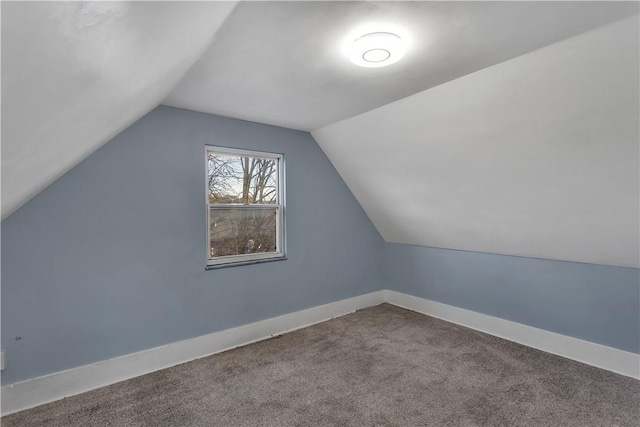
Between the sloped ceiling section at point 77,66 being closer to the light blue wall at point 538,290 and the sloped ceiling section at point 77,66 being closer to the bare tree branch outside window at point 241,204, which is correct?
the bare tree branch outside window at point 241,204

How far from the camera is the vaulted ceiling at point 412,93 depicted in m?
1.03

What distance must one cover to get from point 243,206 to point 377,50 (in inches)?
79.5

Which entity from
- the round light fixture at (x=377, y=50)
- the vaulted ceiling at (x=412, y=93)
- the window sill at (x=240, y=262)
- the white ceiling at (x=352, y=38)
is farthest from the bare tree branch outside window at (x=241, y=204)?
the round light fixture at (x=377, y=50)

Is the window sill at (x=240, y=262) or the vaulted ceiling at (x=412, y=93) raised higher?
the vaulted ceiling at (x=412, y=93)

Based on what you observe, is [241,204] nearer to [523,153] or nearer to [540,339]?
[523,153]

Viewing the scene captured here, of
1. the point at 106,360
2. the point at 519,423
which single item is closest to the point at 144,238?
the point at 106,360

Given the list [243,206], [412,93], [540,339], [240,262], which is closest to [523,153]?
[412,93]

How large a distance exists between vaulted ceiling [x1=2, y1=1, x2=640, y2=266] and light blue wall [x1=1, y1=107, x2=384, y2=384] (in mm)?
207

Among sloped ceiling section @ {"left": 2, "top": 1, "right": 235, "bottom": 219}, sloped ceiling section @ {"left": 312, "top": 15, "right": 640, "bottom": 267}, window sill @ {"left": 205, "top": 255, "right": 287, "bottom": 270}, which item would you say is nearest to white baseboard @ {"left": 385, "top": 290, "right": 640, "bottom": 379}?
sloped ceiling section @ {"left": 312, "top": 15, "right": 640, "bottom": 267}

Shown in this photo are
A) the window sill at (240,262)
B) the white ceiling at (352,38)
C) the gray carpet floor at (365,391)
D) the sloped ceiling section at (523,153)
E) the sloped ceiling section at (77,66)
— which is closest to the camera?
the sloped ceiling section at (77,66)

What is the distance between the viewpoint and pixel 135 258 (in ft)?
8.54

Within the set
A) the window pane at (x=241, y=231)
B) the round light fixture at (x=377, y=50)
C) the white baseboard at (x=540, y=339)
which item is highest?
the round light fixture at (x=377, y=50)

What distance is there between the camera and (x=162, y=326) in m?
2.72

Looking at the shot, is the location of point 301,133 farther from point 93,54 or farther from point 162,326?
point 93,54
